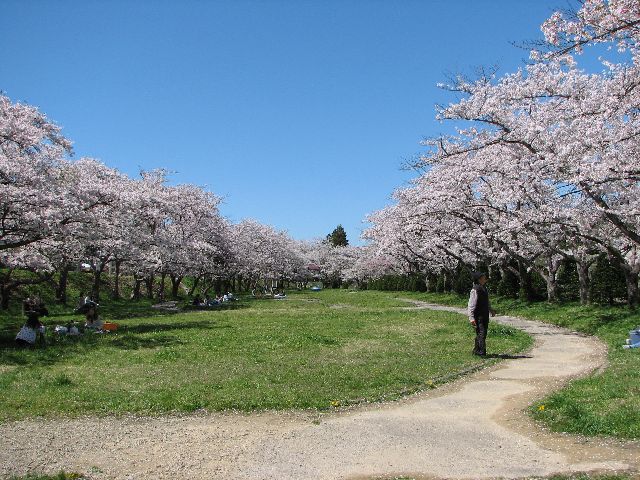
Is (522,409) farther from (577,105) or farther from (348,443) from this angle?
(577,105)

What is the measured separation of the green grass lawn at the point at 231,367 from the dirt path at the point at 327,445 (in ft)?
2.79

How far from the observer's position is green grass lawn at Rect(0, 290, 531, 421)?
991 cm

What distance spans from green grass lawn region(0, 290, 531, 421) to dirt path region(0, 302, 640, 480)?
852mm

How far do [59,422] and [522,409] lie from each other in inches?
293

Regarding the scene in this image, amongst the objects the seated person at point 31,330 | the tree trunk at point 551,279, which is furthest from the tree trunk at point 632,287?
the seated person at point 31,330

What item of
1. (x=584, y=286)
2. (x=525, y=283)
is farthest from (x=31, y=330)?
(x=525, y=283)

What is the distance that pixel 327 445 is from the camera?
24.4 ft

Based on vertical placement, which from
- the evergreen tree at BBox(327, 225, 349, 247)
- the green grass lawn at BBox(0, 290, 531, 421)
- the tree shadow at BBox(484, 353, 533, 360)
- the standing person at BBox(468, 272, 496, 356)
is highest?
the evergreen tree at BBox(327, 225, 349, 247)

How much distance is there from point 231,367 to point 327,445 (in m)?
6.27

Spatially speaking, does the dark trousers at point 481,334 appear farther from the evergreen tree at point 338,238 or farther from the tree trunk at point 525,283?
the evergreen tree at point 338,238

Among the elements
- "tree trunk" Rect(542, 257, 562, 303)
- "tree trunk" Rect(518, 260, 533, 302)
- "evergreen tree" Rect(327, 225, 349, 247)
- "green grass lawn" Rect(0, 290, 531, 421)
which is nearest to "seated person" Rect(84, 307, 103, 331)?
"green grass lawn" Rect(0, 290, 531, 421)

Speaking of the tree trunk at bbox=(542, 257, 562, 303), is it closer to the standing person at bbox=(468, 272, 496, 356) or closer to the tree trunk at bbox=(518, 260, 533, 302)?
the tree trunk at bbox=(518, 260, 533, 302)

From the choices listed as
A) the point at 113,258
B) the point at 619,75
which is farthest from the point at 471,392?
the point at 113,258

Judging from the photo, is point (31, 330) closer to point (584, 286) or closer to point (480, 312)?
point (480, 312)
